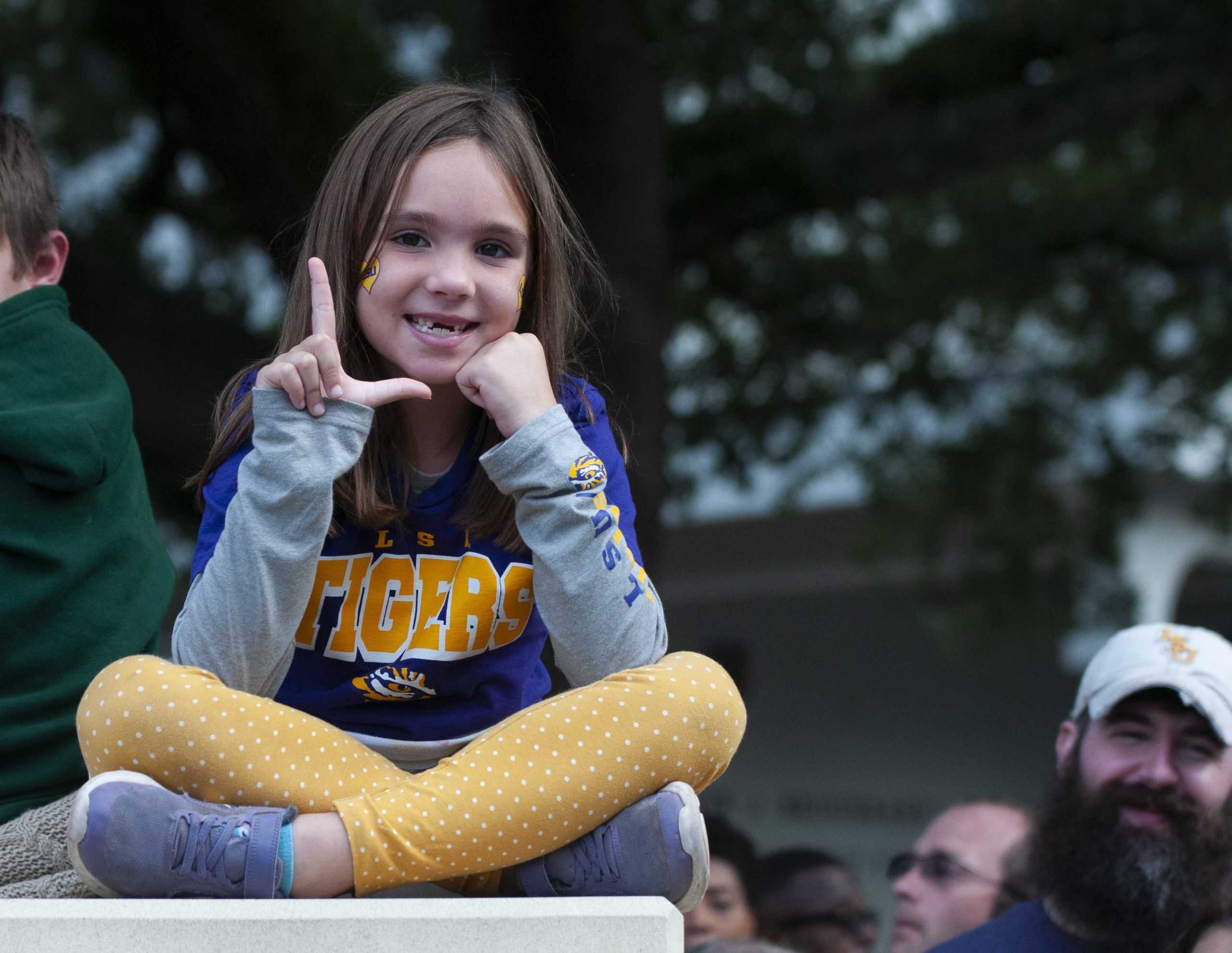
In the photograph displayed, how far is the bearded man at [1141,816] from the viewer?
279 centimetres

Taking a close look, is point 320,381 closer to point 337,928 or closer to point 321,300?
point 321,300

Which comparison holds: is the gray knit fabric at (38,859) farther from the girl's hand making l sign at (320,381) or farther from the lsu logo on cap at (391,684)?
the girl's hand making l sign at (320,381)

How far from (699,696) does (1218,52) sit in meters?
4.67

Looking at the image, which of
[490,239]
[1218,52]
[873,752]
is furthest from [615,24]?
[873,752]

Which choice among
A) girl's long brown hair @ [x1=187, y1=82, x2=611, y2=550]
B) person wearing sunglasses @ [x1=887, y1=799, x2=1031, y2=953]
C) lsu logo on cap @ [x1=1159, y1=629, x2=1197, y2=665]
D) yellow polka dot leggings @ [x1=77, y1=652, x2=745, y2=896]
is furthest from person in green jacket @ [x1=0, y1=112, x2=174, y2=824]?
person wearing sunglasses @ [x1=887, y1=799, x2=1031, y2=953]

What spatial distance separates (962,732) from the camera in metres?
11.9

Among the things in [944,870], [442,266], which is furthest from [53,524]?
[944,870]

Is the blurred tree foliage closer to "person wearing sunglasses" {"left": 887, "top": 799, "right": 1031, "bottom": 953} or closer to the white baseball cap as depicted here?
"person wearing sunglasses" {"left": 887, "top": 799, "right": 1031, "bottom": 953}

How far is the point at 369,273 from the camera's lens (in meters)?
2.17

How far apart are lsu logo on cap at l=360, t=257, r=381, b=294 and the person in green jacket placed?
1.68 feet

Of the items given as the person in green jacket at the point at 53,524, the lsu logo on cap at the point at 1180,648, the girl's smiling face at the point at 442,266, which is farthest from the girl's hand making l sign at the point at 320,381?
the lsu logo on cap at the point at 1180,648

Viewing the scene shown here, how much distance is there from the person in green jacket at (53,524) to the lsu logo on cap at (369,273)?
0.51 meters

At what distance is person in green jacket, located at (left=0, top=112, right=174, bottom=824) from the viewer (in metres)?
2.24

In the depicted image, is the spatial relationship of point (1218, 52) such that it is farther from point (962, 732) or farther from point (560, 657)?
point (962, 732)
